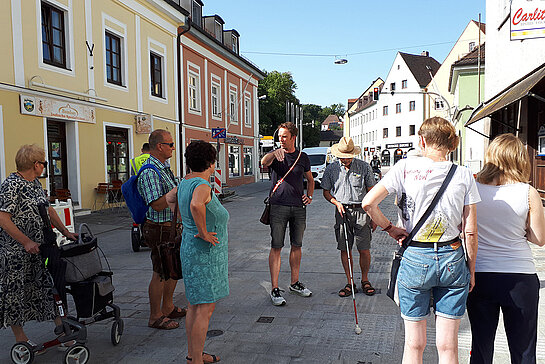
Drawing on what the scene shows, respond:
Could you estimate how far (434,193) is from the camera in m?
2.46

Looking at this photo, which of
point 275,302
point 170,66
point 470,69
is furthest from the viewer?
point 470,69

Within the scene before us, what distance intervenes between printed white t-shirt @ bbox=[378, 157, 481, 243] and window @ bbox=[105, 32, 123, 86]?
45.8ft

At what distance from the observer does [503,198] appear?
2467mm

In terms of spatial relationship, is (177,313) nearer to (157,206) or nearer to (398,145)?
(157,206)

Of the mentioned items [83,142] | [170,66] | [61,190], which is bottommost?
[61,190]

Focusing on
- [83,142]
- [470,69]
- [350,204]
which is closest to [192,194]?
[350,204]

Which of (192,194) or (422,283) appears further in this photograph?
(192,194)

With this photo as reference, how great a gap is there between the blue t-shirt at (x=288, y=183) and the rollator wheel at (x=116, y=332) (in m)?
2.02

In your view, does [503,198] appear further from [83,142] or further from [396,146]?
[396,146]

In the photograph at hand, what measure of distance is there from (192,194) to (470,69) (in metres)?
31.1

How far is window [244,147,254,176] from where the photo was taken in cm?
2953

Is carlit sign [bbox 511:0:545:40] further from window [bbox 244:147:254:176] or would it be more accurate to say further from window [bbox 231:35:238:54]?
window [bbox 244:147:254:176]

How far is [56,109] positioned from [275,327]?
10.4 metres

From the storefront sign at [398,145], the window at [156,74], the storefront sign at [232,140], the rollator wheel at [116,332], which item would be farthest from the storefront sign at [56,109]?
the storefront sign at [398,145]
